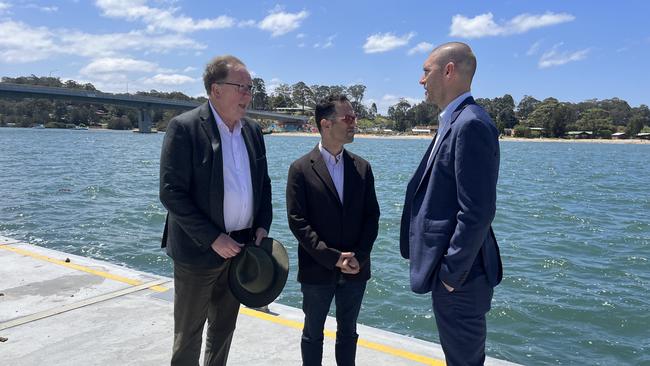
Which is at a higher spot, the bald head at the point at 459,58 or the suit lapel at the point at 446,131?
the bald head at the point at 459,58

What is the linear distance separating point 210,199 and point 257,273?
1.89ft

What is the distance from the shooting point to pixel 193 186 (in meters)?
3.01

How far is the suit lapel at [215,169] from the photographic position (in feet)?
9.80

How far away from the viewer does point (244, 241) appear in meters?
3.25

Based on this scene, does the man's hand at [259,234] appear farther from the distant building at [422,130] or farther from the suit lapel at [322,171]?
the distant building at [422,130]

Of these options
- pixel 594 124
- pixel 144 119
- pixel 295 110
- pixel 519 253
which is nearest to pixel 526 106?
pixel 594 124

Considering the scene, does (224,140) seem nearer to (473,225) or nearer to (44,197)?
(473,225)

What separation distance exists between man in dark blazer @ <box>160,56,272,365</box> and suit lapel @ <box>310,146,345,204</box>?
1.28 ft

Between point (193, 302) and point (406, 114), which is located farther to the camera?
point (406, 114)

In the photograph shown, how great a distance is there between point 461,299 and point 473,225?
0.41 m

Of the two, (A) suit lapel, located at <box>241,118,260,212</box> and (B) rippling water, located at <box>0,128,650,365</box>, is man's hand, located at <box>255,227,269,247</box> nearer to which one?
(A) suit lapel, located at <box>241,118,260,212</box>

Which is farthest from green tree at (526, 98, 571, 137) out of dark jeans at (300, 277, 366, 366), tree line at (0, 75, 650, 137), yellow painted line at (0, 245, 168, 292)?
dark jeans at (300, 277, 366, 366)

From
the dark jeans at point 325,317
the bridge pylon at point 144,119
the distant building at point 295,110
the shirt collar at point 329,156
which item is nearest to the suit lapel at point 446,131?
the shirt collar at point 329,156

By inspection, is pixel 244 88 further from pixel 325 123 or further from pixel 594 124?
pixel 594 124
